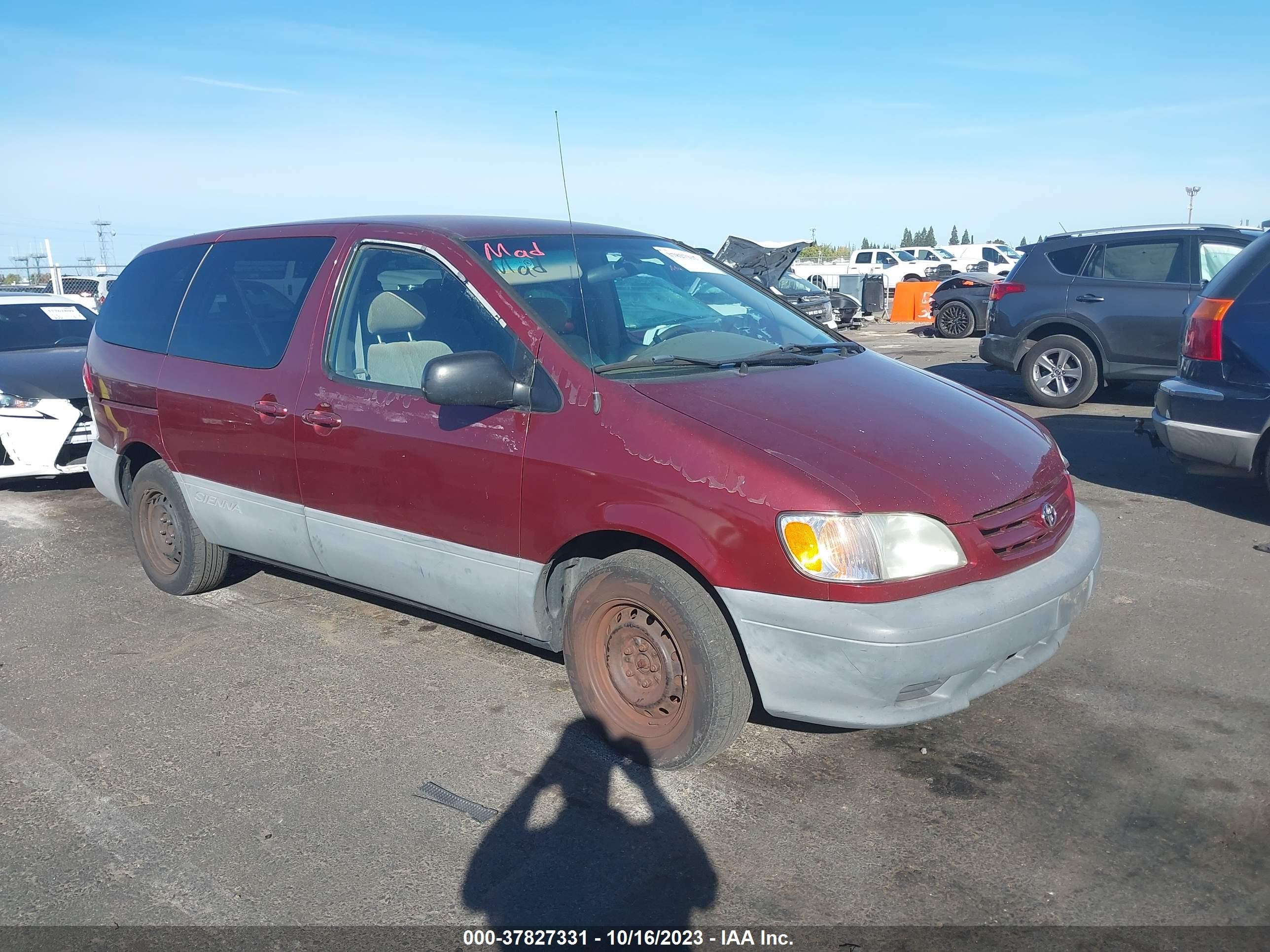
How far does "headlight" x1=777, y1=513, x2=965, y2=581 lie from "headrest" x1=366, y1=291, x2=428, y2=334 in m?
1.81

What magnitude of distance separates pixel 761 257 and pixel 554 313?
14.0m

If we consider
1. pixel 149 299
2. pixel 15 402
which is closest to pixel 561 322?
pixel 149 299

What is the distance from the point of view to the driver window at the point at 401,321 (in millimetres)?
3854

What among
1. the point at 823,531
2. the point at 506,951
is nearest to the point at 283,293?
the point at 823,531

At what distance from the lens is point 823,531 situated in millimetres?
2965

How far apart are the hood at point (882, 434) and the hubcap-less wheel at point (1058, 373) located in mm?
6745

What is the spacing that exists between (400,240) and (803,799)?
101 inches

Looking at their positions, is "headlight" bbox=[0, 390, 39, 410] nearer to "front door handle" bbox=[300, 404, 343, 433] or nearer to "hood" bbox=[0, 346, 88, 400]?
"hood" bbox=[0, 346, 88, 400]

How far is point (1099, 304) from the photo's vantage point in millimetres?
9773

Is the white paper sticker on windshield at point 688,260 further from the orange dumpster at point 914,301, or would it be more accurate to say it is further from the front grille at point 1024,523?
the orange dumpster at point 914,301

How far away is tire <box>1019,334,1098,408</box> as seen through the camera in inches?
392

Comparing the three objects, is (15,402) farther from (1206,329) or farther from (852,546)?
(1206,329)

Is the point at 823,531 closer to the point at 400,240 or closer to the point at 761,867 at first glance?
the point at 761,867

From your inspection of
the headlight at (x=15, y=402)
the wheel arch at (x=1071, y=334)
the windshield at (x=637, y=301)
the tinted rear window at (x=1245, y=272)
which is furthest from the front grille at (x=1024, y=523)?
the wheel arch at (x=1071, y=334)
